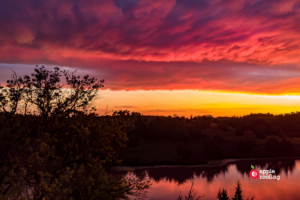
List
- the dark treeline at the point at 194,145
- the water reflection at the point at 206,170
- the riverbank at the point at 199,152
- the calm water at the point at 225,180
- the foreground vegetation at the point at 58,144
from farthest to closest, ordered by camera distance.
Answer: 1. the dark treeline at the point at 194,145
2. the riverbank at the point at 199,152
3. the water reflection at the point at 206,170
4. the calm water at the point at 225,180
5. the foreground vegetation at the point at 58,144

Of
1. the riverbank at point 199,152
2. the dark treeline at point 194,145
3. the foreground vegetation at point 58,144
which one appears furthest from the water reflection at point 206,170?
the foreground vegetation at point 58,144

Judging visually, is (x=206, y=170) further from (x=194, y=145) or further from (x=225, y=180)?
(x=194, y=145)

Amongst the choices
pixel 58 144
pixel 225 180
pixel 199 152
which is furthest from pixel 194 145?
pixel 58 144

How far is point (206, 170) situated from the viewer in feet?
109

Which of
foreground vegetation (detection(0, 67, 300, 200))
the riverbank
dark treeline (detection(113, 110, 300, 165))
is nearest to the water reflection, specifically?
the riverbank

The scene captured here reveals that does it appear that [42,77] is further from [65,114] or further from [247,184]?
[247,184]

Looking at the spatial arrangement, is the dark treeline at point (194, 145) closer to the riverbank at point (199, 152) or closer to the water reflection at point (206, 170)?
the riverbank at point (199, 152)

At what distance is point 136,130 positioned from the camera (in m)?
56.5

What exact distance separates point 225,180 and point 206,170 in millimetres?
5651

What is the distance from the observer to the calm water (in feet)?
74.5

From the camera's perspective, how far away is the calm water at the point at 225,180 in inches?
894

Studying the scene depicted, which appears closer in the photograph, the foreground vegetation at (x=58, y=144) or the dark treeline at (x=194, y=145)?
the foreground vegetation at (x=58, y=144)

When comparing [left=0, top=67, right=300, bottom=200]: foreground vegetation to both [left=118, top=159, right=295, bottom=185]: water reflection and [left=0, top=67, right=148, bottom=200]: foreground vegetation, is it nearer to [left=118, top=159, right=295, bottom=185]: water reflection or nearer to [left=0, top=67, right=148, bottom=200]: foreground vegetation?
[left=0, top=67, right=148, bottom=200]: foreground vegetation

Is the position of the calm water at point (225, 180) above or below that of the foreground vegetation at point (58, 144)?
below
